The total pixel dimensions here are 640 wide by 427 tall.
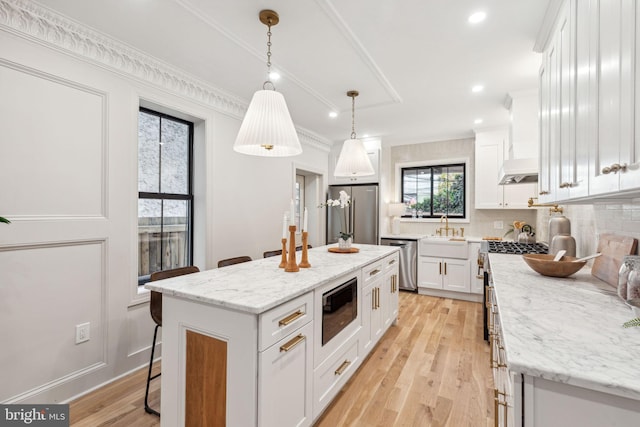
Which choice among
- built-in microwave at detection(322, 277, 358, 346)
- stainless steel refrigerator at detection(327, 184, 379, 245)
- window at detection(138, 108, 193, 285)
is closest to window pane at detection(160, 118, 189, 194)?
window at detection(138, 108, 193, 285)

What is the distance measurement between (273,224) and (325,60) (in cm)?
221

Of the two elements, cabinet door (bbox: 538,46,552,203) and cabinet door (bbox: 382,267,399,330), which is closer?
cabinet door (bbox: 538,46,552,203)

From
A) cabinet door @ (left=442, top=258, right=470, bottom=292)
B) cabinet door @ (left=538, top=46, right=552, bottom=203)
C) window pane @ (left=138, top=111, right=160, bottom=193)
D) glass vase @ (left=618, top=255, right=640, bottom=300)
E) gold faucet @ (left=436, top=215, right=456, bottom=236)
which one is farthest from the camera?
gold faucet @ (left=436, top=215, right=456, bottom=236)

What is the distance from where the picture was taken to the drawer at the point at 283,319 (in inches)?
51.6

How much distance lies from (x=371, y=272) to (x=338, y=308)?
0.69 meters

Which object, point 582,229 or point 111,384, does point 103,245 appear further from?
point 582,229

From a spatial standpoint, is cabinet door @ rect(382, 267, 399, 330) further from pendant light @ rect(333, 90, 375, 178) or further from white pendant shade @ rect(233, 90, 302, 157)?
white pendant shade @ rect(233, 90, 302, 157)

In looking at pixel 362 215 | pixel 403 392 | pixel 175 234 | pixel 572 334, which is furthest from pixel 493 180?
pixel 175 234

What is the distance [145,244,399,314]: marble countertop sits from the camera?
1371 mm

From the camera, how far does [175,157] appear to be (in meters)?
2.98

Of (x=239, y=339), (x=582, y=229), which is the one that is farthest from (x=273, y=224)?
(x=582, y=229)

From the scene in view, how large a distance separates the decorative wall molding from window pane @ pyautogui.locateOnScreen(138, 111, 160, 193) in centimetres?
36

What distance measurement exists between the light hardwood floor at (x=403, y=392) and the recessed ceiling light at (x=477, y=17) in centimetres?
264

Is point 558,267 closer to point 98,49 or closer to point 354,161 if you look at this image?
point 354,161
